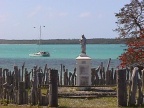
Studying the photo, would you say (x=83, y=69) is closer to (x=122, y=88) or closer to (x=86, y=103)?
(x=86, y=103)

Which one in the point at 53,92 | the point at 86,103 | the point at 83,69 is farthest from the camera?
the point at 83,69

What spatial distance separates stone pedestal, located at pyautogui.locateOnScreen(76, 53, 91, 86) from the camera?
85.1ft

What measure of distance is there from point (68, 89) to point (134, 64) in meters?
6.04

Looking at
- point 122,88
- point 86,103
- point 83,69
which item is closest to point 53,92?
point 86,103

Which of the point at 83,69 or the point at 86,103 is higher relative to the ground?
the point at 83,69

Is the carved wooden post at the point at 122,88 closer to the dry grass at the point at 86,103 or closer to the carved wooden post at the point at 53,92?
the dry grass at the point at 86,103

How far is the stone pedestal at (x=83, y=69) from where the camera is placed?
25938mm

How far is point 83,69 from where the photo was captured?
26.1 m

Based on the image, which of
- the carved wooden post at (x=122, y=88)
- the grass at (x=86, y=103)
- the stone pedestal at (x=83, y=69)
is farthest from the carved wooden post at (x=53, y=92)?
the stone pedestal at (x=83, y=69)

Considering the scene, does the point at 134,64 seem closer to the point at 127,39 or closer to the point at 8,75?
the point at 127,39

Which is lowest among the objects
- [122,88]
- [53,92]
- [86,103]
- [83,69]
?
[86,103]

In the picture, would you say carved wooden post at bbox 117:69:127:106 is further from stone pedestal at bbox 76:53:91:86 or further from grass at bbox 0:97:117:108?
stone pedestal at bbox 76:53:91:86

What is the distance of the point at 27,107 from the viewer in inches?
769

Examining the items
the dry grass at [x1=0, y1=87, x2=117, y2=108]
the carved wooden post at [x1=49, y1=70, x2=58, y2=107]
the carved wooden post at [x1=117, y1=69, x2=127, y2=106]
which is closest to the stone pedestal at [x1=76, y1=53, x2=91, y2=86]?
the dry grass at [x1=0, y1=87, x2=117, y2=108]
